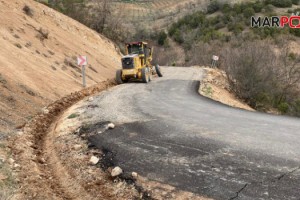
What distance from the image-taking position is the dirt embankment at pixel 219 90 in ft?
67.1

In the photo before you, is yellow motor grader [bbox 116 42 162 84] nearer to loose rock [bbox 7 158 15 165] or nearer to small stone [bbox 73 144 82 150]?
small stone [bbox 73 144 82 150]

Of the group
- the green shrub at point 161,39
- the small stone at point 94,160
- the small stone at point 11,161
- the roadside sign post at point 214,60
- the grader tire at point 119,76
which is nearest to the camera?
the small stone at point 11,161

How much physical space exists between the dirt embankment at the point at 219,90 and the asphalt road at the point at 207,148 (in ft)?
22.6

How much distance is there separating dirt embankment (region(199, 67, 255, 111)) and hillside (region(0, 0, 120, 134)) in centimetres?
687

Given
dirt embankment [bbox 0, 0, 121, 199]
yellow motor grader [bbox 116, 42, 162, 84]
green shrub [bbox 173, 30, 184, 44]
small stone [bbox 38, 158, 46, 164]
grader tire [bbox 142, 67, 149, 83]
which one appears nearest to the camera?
Answer: small stone [bbox 38, 158, 46, 164]

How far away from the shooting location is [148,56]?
25312 mm

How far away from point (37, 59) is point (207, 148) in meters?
13.5

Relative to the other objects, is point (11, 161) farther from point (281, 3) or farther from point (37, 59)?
point (281, 3)

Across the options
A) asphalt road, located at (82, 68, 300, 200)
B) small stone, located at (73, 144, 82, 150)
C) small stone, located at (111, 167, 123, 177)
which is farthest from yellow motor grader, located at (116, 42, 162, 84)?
small stone, located at (111, 167, 123, 177)

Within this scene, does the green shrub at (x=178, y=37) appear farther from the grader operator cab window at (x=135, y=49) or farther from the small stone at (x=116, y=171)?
the small stone at (x=116, y=171)

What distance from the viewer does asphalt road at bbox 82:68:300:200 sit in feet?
21.2

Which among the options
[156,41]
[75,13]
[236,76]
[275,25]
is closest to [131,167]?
[236,76]

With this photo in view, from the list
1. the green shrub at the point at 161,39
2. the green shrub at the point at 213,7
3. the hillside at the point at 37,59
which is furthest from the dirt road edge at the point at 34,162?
the green shrub at the point at 213,7

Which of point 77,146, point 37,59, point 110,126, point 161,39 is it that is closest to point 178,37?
point 161,39
